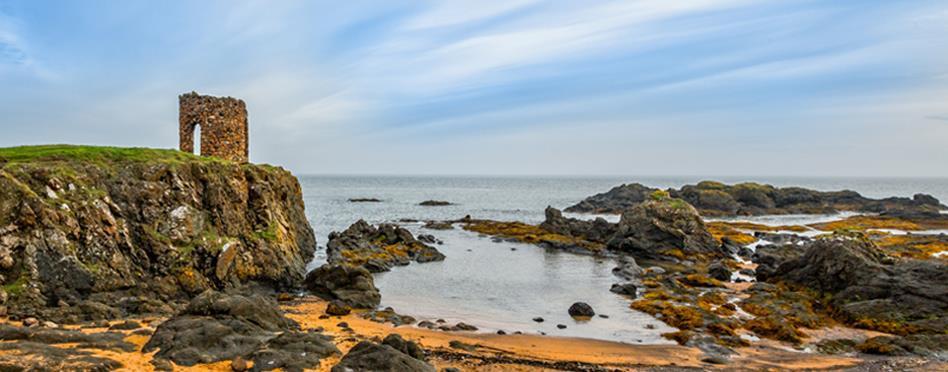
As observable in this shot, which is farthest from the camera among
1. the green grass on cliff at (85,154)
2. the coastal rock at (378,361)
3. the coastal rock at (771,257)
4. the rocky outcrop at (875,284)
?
the coastal rock at (771,257)

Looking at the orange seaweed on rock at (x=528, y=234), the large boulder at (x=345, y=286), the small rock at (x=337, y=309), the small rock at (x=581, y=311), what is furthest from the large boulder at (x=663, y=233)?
the small rock at (x=337, y=309)

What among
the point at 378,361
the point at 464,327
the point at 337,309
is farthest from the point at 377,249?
the point at 378,361

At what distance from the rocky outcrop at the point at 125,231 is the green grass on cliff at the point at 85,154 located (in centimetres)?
4

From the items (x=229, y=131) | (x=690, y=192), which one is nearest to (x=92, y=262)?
(x=229, y=131)

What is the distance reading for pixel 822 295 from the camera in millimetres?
27703

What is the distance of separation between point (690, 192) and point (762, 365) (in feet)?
262

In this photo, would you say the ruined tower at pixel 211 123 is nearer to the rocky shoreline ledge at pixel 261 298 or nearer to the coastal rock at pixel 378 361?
the rocky shoreline ledge at pixel 261 298

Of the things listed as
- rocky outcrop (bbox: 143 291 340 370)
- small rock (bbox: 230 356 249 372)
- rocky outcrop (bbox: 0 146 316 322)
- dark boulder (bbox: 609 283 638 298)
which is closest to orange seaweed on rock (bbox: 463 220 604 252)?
dark boulder (bbox: 609 283 638 298)

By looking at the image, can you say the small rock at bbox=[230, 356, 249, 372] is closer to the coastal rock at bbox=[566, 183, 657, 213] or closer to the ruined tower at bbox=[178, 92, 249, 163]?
the ruined tower at bbox=[178, 92, 249, 163]

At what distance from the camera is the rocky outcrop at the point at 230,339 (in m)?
13.6

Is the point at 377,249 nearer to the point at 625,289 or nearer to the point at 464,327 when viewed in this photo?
the point at 625,289

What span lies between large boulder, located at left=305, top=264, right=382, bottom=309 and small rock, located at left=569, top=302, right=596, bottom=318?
30.2ft

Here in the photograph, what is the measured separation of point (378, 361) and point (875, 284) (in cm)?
2469

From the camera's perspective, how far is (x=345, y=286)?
27.1m
